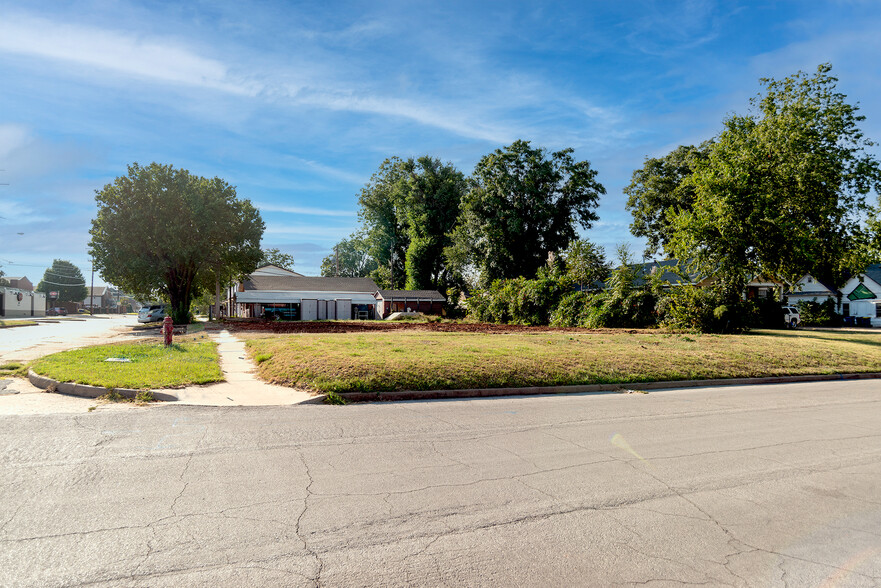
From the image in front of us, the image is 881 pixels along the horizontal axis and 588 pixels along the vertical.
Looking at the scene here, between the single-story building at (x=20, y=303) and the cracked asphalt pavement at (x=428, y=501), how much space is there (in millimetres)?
75155

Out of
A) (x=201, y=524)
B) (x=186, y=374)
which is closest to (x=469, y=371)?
(x=186, y=374)

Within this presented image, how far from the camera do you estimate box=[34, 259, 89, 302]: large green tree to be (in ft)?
359

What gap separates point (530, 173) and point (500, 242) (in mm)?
7115

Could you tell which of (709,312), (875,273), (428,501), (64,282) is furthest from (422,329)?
(64,282)

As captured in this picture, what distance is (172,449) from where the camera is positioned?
6.14 metres

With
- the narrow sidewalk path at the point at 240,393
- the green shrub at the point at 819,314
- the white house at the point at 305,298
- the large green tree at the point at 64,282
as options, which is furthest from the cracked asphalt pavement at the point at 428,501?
the large green tree at the point at 64,282

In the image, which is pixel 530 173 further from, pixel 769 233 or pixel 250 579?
pixel 250 579

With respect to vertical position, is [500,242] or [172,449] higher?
A: [500,242]

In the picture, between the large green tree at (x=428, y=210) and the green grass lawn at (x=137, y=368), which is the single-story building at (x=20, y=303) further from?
the green grass lawn at (x=137, y=368)

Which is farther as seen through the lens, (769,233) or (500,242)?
(500,242)

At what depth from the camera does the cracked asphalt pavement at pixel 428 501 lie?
11.5 feet

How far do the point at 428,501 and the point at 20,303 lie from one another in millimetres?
89436

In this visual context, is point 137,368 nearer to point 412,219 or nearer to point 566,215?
point 566,215

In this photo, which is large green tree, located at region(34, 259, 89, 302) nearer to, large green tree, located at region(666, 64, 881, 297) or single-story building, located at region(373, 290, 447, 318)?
single-story building, located at region(373, 290, 447, 318)
